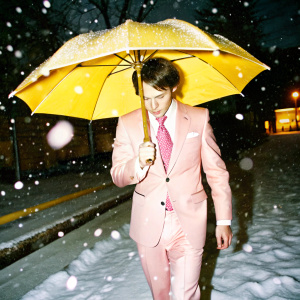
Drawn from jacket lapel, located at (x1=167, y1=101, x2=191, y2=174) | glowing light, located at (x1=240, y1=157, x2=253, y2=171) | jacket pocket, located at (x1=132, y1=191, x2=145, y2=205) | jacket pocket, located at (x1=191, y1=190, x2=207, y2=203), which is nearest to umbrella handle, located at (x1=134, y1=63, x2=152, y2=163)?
jacket lapel, located at (x1=167, y1=101, x2=191, y2=174)

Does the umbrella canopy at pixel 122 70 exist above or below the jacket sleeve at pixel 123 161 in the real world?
above

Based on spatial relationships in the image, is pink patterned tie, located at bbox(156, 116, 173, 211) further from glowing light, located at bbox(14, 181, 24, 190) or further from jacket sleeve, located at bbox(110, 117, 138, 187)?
glowing light, located at bbox(14, 181, 24, 190)

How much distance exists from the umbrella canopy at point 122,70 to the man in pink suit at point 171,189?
388 mm

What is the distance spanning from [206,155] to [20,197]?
727cm

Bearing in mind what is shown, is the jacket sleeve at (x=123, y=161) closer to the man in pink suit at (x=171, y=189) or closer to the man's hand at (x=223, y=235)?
the man in pink suit at (x=171, y=189)

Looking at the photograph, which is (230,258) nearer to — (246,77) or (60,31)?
(246,77)

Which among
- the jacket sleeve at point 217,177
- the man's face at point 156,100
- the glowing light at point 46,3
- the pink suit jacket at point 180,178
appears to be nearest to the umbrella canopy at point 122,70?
the man's face at point 156,100

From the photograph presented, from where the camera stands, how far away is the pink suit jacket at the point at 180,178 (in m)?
1.97

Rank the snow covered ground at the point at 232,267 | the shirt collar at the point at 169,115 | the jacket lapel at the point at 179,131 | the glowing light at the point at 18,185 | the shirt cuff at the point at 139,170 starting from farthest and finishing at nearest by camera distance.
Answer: the glowing light at the point at 18,185 < the snow covered ground at the point at 232,267 < the shirt collar at the point at 169,115 < the jacket lapel at the point at 179,131 < the shirt cuff at the point at 139,170

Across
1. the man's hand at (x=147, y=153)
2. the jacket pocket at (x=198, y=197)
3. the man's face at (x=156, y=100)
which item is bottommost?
the jacket pocket at (x=198, y=197)

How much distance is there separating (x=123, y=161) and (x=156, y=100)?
1.80 ft

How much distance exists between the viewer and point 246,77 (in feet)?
9.38

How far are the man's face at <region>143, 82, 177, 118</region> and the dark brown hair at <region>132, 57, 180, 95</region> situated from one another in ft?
0.10

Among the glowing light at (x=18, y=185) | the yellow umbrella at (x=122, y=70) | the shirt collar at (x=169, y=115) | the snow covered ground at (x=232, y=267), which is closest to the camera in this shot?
the yellow umbrella at (x=122, y=70)
